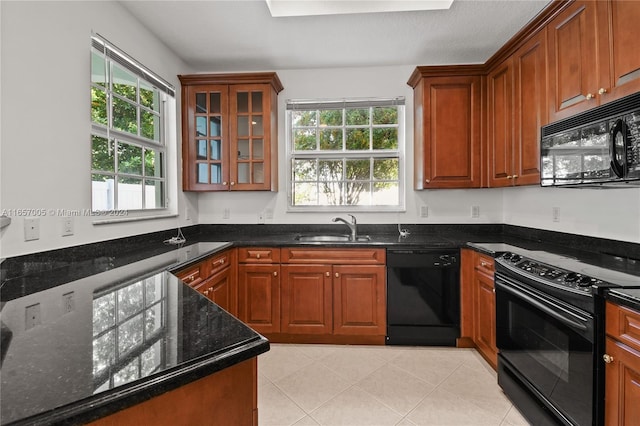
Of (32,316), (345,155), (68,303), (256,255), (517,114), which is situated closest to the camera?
(32,316)

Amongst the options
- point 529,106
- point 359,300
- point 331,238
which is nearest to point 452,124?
point 529,106

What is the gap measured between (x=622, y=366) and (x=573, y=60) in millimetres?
1694

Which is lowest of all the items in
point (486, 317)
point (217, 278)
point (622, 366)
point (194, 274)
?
point (486, 317)

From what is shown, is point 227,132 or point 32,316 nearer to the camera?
point 32,316

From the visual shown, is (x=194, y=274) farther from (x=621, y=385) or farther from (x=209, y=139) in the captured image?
(x=621, y=385)

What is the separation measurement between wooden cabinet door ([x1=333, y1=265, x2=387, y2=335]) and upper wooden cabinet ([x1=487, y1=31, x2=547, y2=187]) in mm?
1316

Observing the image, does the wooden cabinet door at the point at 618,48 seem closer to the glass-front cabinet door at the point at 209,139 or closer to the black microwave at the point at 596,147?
the black microwave at the point at 596,147

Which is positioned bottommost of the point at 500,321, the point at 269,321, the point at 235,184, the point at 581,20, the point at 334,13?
the point at 269,321

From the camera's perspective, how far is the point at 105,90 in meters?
2.16

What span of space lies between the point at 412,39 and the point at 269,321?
2.75 m

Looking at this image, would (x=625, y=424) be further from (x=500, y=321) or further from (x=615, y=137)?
(x=615, y=137)

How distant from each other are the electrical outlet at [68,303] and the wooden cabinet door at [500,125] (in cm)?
288

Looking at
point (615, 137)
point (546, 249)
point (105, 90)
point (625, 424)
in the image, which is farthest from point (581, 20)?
point (105, 90)

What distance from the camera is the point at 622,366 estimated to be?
4.22ft
